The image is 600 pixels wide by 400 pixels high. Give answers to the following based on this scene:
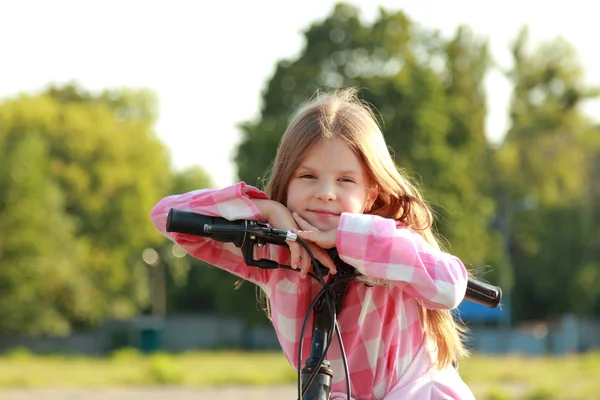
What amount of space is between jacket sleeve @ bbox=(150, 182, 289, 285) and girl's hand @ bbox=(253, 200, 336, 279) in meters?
0.03

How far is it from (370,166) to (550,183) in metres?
44.2

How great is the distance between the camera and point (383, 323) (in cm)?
301

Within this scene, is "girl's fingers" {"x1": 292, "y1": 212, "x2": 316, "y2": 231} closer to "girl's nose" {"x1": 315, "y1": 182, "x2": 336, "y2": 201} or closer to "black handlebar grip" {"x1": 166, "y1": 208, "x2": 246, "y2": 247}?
"girl's nose" {"x1": 315, "y1": 182, "x2": 336, "y2": 201}

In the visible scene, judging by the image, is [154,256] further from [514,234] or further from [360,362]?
[360,362]

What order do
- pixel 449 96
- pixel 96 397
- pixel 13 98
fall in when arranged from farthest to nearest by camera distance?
pixel 13 98 < pixel 449 96 < pixel 96 397

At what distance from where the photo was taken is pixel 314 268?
9.24 ft

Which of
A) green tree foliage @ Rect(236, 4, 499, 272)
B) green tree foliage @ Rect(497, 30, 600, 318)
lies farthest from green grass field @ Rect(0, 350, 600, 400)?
green tree foliage @ Rect(497, 30, 600, 318)

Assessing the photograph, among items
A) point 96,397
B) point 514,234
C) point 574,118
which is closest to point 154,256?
point 514,234

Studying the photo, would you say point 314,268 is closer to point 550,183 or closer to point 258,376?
point 258,376

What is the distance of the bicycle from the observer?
2.69m

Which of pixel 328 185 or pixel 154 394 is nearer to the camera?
pixel 328 185

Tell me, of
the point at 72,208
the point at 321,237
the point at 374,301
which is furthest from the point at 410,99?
the point at 321,237

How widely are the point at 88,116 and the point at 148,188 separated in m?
4.21

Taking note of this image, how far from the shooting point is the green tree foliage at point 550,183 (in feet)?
142
